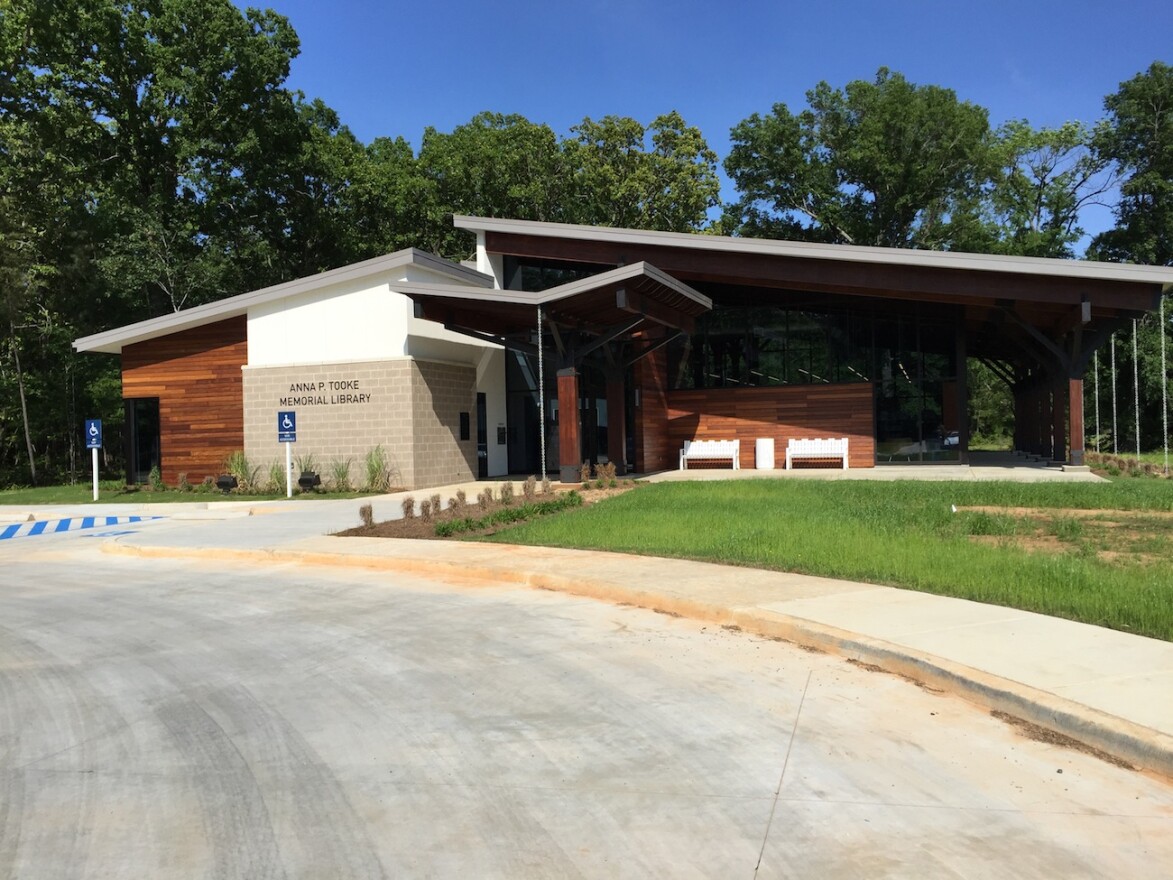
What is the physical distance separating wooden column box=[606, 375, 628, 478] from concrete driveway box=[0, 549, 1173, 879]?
58.5ft

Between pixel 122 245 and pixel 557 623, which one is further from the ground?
pixel 122 245

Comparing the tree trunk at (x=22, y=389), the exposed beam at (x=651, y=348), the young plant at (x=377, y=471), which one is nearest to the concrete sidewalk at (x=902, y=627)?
the young plant at (x=377, y=471)

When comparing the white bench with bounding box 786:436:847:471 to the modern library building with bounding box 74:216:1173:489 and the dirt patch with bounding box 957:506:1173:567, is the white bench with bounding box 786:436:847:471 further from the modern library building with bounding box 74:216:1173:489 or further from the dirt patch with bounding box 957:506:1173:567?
the dirt patch with bounding box 957:506:1173:567

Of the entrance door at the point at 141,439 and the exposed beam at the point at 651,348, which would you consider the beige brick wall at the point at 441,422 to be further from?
the entrance door at the point at 141,439

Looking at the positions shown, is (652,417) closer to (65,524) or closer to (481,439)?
(481,439)

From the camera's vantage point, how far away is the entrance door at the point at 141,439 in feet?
88.9

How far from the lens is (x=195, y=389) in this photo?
26.3 meters

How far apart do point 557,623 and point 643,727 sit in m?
3.00

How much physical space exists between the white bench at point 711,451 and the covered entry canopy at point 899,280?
475cm

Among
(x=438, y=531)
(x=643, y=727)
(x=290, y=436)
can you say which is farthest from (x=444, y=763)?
(x=290, y=436)

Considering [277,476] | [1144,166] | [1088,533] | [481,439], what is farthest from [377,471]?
[1144,166]

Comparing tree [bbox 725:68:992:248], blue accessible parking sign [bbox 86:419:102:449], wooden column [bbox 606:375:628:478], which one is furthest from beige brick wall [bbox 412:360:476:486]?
tree [bbox 725:68:992:248]

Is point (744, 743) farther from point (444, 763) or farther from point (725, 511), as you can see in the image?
point (725, 511)

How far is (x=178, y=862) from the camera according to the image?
149 inches
